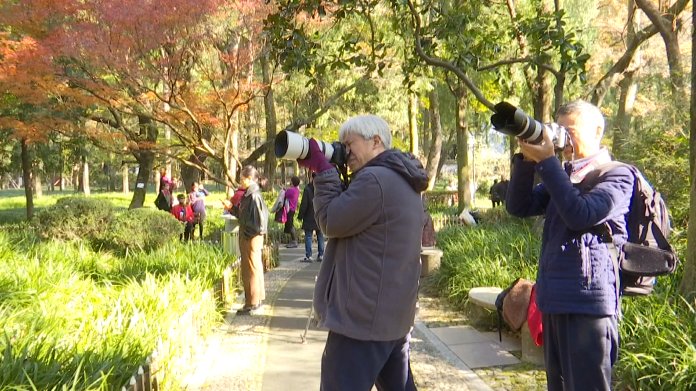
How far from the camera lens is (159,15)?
370 inches

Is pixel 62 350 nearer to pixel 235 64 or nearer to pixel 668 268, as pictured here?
pixel 668 268

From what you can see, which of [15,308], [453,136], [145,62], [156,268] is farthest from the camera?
[453,136]

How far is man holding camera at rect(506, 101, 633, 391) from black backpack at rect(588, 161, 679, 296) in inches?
2.1

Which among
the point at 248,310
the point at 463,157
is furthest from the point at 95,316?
the point at 463,157

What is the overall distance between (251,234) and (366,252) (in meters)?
4.00

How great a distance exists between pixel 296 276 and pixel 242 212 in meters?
3.09

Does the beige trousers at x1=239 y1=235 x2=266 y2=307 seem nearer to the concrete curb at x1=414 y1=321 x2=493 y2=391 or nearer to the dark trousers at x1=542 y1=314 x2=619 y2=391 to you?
the concrete curb at x1=414 y1=321 x2=493 y2=391

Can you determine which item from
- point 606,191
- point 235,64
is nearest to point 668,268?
point 606,191

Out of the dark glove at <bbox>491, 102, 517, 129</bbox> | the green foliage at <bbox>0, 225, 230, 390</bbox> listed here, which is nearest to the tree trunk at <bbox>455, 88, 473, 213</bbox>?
the green foliage at <bbox>0, 225, 230, 390</bbox>

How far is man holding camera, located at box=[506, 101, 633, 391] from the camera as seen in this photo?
2270 millimetres

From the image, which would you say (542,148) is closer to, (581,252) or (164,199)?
(581,252)

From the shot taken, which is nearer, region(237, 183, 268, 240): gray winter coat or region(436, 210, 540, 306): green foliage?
region(237, 183, 268, 240): gray winter coat

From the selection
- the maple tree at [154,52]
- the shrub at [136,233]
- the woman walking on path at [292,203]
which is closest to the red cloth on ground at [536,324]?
the shrub at [136,233]

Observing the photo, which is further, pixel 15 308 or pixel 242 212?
pixel 242 212
